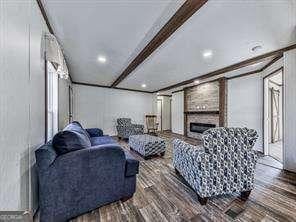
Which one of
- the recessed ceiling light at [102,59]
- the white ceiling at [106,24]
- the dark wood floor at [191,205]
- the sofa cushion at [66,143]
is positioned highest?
the white ceiling at [106,24]

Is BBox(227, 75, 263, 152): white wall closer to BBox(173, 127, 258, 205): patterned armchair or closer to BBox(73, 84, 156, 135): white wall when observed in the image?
BBox(173, 127, 258, 205): patterned armchair

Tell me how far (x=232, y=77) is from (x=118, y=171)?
17.2 ft

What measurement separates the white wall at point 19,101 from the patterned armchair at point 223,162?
189cm

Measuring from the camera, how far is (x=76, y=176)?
1763 millimetres

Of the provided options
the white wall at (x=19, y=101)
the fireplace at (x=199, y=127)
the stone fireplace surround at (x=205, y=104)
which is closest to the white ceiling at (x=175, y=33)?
the white wall at (x=19, y=101)

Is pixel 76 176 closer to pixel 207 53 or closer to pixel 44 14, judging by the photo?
pixel 44 14

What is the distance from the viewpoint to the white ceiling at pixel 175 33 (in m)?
2.04

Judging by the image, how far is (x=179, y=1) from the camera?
1.96 m

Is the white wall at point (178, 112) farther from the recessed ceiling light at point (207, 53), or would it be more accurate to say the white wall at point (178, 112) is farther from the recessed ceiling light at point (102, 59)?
the recessed ceiling light at point (102, 59)

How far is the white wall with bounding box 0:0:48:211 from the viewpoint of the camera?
1158 mm

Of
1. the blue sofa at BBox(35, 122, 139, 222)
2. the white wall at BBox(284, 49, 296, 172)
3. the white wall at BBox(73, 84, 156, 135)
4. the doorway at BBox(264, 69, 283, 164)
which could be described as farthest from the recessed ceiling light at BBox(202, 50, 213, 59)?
the white wall at BBox(73, 84, 156, 135)

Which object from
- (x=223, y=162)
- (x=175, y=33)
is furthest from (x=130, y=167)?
(x=175, y=33)

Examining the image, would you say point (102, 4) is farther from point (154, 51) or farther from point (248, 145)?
point (248, 145)

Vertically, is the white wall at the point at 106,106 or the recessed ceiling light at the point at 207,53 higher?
the recessed ceiling light at the point at 207,53
